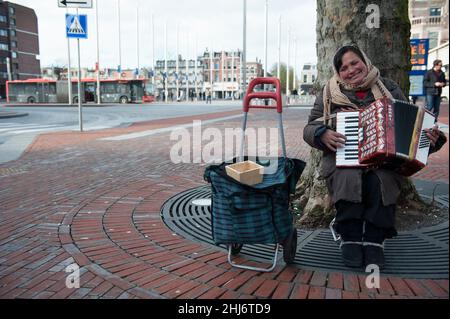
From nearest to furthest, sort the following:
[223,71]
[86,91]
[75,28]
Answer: [75,28] < [86,91] < [223,71]

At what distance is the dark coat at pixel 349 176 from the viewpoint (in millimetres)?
2674

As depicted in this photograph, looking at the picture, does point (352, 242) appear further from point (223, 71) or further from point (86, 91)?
point (223, 71)

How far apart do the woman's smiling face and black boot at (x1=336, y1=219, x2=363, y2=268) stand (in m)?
1.03

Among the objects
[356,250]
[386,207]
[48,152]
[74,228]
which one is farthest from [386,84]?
[48,152]

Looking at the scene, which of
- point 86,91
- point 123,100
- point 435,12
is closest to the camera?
point 123,100

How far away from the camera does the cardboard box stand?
2621 mm

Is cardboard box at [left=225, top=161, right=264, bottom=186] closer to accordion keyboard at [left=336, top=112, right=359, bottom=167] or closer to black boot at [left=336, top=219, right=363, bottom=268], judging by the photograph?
accordion keyboard at [left=336, top=112, right=359, bottom=167]

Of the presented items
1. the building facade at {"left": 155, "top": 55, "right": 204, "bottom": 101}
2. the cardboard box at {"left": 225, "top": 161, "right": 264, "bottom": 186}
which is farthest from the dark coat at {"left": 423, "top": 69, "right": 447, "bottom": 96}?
the building facade at {"left": 155, "top": 55, "right": 204, "bottom": 101}

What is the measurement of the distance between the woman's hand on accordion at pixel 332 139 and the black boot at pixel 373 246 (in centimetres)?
60

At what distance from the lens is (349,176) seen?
272 cm

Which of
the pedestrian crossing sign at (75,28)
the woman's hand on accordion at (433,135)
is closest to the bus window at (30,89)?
the pedestrian crossing sign at (75,28)

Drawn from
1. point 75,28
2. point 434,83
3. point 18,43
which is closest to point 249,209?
point 75,28

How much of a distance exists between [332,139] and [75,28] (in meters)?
10.3

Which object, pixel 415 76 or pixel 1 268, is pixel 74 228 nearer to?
pixel 1 268
